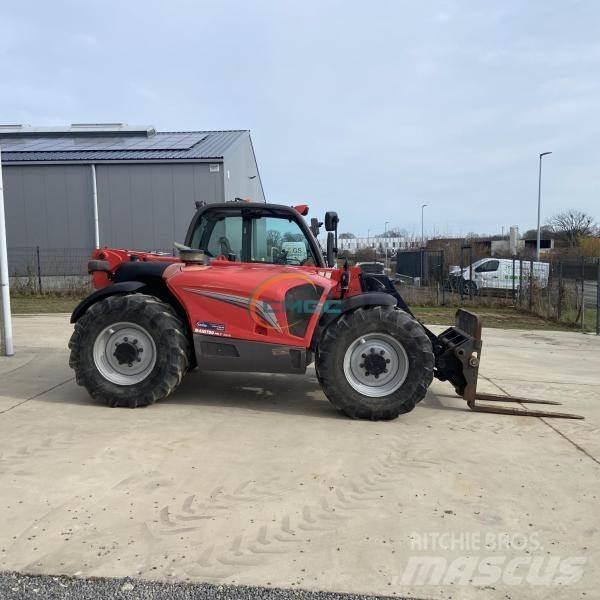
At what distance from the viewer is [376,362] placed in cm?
510

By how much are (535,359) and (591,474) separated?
5398 mm

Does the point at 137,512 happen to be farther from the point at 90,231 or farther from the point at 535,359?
the point at 90,231

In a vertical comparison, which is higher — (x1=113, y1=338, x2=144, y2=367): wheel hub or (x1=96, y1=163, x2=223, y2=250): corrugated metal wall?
(x1=96, y1=163, x2=223, y2=250): corrugated metal wall

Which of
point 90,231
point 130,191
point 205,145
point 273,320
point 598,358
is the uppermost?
point 205,145

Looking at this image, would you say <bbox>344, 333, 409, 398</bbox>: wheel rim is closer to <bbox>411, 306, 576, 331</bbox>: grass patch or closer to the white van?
<bbox>411, 306, 576, 331</bbox>: grass patch

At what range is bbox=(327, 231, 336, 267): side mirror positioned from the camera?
5.76 metres

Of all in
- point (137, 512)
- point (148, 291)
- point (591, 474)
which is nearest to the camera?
point (137, 512)

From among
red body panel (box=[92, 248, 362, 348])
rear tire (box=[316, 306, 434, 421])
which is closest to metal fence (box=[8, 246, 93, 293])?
red body panel (box=[92, 248, 362, 348])

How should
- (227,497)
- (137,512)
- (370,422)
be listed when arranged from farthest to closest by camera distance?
(370,422), (227,497), (137,512)

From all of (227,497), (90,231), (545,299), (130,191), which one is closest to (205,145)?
(130,191)

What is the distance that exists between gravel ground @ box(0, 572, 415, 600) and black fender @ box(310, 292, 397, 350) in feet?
9.37

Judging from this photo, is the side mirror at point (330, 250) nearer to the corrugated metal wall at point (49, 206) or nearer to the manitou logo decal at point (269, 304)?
the manitou logo decal at point (269, 304)

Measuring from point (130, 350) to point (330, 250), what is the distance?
2.36 meters

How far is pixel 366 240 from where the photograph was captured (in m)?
59.3
